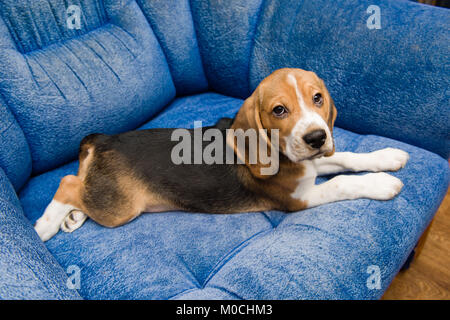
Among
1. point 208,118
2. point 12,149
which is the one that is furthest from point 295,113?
point 12,149

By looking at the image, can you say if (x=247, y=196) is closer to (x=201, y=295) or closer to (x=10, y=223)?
(x=201, y=295)

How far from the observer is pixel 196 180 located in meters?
1.92

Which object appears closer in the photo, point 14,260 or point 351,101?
point 14,260

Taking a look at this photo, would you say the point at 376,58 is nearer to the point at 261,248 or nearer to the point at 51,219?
the point at 261,248

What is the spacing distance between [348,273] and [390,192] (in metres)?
0.52

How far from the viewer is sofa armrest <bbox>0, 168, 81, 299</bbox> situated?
117cm

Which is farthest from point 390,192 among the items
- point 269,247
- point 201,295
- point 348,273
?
point 201,295

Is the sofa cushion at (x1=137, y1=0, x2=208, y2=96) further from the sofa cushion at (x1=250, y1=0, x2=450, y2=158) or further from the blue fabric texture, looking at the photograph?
the blue fabric texture

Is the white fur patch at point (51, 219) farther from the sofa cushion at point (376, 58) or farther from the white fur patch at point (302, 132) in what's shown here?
the sofa cushion at point (376, 58)

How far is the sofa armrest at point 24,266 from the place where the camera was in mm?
1165

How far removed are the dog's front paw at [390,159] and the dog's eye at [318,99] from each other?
526mm

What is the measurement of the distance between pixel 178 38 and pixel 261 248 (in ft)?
6.24

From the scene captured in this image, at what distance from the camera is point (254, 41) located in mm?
2635

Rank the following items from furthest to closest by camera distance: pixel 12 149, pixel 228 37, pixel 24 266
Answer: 1. pixel 228 37
2. pixel 12 149
3. pixel 24 266
